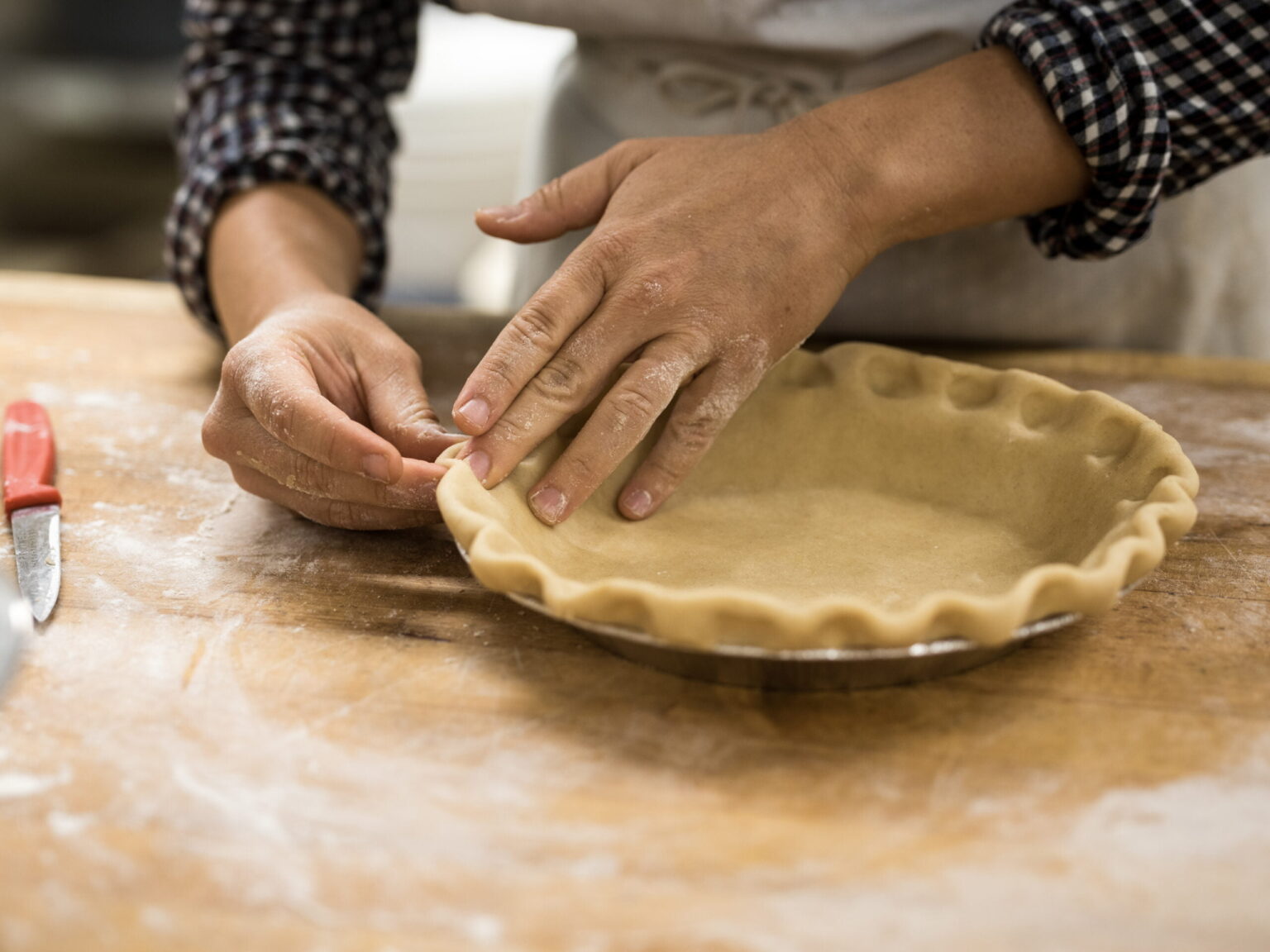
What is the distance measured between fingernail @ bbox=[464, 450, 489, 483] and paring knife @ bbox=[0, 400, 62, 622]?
42cm

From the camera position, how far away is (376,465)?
1070mm

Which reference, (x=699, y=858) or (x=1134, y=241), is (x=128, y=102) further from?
(x=699, y=858)

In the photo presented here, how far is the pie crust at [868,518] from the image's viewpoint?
0.86 meters

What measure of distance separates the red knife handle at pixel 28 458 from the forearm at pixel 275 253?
0.27m

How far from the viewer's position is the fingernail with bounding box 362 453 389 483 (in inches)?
42.1

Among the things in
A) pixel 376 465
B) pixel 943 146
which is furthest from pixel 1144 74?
pixel 376 465

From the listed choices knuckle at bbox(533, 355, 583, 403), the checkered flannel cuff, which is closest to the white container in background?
the checkered flannel cuff

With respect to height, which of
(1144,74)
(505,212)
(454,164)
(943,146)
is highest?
(1144,74)

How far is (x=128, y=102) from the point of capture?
4949 mm

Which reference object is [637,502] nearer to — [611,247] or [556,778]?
[611,247]

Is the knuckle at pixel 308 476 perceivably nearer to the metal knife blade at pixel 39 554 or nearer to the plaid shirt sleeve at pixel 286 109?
the metal knife blade at pixel 39 554

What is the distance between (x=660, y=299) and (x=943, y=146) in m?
0.43

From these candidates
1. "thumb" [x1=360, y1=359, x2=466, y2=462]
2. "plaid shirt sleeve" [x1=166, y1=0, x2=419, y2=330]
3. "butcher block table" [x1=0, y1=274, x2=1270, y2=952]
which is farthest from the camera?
"plaid shirt sleeve" [x1=166, y1=0, x2=419, y2=330]

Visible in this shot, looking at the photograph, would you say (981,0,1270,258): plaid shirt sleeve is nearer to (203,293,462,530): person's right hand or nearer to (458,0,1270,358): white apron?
(458,0,1270,358): white apron
